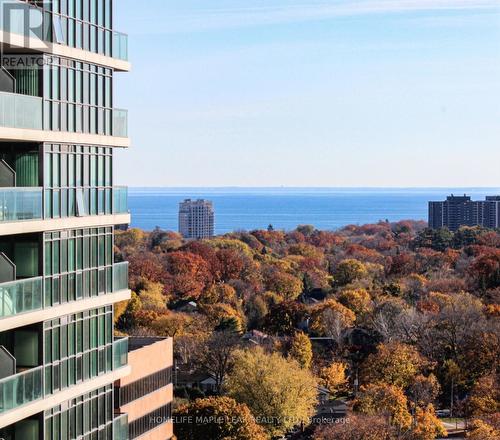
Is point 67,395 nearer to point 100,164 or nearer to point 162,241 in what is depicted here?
point 100,164

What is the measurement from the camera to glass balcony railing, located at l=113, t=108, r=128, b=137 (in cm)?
1771

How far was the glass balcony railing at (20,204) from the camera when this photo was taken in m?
14.7

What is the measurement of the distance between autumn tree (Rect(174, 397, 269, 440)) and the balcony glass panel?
29.4 metres

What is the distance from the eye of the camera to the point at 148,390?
26500 millimetres

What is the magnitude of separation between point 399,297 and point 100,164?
67.9 meters

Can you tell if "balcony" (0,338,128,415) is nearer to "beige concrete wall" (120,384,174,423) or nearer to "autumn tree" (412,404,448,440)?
"beige concrete wall" (120,384,174,423)

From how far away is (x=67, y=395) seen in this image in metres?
16.4

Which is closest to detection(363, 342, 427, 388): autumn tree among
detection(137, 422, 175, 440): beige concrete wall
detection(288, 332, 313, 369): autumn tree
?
detection(288, 332, 313, 369): autumn tree

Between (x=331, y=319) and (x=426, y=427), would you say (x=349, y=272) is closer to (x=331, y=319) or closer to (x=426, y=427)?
(x=331, y=319)

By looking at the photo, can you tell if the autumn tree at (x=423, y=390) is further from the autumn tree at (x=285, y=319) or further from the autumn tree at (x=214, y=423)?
the autumn tree at (x=285, y=319)

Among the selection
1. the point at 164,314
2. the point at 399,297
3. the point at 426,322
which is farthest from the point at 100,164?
the point at 399,297

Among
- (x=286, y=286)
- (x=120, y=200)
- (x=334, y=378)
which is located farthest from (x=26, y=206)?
(x=286, y=286)

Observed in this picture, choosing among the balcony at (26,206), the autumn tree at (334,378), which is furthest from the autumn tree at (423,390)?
the balcony at (26,206)

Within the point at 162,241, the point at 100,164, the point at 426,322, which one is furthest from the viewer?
the point at 162,241
